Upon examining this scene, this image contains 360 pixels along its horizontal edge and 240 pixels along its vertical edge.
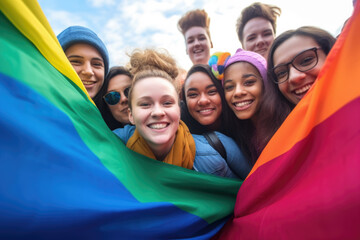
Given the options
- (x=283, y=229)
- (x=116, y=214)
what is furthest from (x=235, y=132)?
(x=116, y=214)

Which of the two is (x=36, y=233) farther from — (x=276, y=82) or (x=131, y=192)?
(x=276, y=82)

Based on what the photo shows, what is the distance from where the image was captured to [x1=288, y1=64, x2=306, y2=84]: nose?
2.19 metres

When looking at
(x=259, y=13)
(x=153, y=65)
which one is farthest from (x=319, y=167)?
(x=259, y=13)

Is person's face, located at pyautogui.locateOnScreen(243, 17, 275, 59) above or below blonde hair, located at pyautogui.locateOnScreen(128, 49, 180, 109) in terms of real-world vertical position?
above

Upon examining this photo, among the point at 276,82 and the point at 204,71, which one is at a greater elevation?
the point at 204,71

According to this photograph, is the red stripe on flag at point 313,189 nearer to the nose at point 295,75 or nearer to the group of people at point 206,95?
the group of people at point 206,95

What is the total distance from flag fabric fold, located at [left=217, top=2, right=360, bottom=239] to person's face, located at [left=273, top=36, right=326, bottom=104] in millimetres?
696

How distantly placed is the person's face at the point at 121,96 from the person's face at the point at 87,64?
6.4 inches

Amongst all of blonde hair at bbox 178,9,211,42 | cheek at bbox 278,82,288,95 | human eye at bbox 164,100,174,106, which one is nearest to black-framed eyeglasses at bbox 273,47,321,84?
cheek at bbox 278,82,288,95

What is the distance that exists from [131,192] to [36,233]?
59cm

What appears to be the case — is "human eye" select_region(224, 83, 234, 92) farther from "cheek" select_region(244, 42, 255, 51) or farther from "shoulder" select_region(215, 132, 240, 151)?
"cheek" select_region(244, 42, 255, 51)

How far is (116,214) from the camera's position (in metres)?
1.39

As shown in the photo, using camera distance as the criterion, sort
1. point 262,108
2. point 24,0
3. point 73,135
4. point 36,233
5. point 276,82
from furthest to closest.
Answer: point 262,108
point 276,82
point 24,0
point 73,135
point 36,233

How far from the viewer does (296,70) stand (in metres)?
2.23
